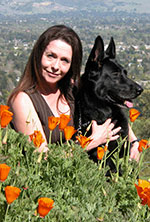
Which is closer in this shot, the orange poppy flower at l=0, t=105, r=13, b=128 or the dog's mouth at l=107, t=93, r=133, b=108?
Answer: the orange poppy flower at l=0, t=105, r=13, b=128

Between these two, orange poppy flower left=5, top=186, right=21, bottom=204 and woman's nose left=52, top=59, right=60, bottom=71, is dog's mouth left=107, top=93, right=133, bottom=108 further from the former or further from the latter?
orange poppy flower left=5, top=186, right=21, bottom=204

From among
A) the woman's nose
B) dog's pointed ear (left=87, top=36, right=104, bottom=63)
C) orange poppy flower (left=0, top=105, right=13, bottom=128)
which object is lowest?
orange poppy flower (left=0, top=105, right=13, bottom=128)

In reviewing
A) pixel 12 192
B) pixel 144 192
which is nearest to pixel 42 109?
pixel 144 192

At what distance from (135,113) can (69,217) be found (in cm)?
85

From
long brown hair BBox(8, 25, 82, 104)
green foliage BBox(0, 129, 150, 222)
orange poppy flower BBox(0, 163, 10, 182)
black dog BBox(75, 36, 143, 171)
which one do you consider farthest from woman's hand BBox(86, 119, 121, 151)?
orange poppy flower BBox(0, 163, 10, 182)

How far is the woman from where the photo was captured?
2736mm

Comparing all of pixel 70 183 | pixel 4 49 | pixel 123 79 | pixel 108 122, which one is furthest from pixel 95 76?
pixel 4 49

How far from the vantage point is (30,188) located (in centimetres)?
135

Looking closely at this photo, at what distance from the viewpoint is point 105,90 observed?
3.12 m

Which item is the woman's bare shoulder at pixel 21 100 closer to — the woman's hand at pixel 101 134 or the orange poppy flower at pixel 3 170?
the woman's hand at pixel 101 134

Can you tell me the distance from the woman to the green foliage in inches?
41.4

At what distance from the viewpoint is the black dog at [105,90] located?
308cm

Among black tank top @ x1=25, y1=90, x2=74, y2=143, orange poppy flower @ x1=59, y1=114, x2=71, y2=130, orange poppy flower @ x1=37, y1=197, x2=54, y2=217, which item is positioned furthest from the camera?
black tank top @ x1=25, y1=90, x2=74, y2=143

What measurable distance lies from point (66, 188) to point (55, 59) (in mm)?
1696
